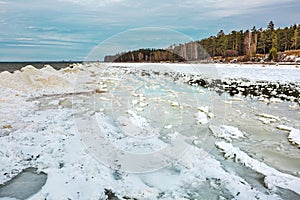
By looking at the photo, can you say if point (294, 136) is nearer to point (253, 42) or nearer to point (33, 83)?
point (33, 83)

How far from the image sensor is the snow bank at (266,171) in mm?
3873

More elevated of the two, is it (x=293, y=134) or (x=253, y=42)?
(x=253, y=42)

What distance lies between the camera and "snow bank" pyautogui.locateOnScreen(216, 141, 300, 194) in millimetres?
3873

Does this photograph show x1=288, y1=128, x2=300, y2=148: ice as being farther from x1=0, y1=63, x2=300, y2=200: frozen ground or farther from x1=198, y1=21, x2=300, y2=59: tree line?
x1=198, y1=21, x2=300, y2=59: tree line

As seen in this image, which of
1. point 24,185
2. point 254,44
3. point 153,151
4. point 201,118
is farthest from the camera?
point 254,44

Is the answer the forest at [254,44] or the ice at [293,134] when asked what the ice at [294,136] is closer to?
the ice at [293,134]

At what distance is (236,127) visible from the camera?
7191mm

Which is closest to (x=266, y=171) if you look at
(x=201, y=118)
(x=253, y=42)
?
(x=201, y=118)

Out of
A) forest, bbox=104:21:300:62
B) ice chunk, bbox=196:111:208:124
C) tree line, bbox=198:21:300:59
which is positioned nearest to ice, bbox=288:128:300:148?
ice chunk, bbox=196:111:208:124

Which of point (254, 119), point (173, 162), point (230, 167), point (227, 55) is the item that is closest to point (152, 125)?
point (173, 162)

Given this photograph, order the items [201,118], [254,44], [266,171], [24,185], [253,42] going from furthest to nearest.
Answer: [253,42]
[254,44]
[201,118]
[266,171]
[24,185]

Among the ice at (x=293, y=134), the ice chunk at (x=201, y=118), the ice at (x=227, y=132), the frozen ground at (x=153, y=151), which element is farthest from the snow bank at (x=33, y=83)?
the ice at (x=293, y=134)

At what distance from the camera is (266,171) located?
4.34 metres

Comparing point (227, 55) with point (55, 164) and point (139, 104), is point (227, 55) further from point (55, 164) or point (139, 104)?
point (55, 164)
